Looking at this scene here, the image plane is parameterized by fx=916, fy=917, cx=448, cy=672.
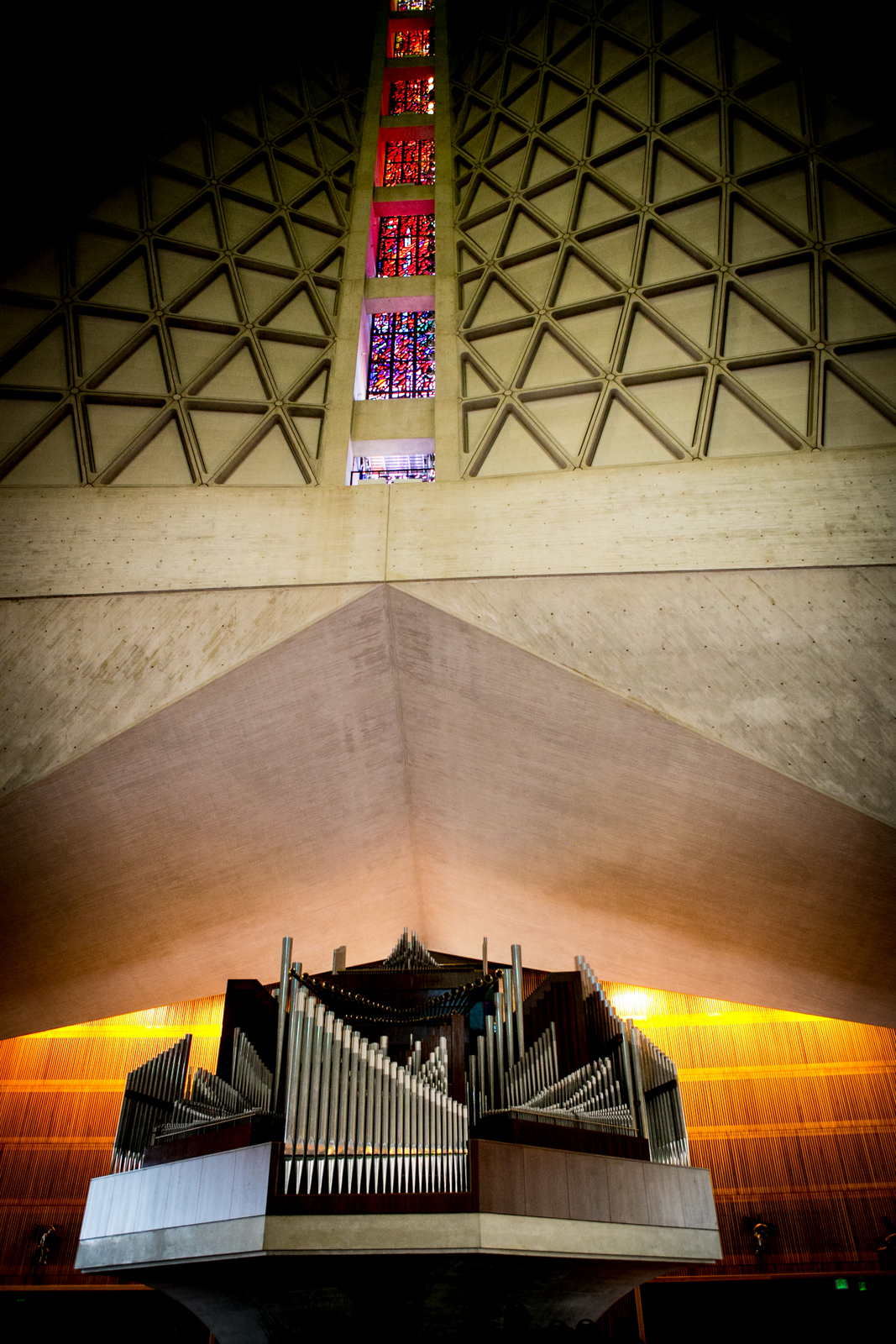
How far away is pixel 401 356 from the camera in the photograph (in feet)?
41.4

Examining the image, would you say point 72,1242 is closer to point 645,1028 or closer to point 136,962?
point 136,962

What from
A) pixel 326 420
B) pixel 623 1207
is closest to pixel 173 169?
pixel 326 420

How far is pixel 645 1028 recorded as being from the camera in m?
15.4

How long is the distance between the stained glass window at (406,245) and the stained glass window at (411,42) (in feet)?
12.4

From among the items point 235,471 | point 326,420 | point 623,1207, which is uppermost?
point 326,420

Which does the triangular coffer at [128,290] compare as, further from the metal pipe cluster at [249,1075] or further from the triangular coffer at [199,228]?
the metal pipe cluster at [249,1075]

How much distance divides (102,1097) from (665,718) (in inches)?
475

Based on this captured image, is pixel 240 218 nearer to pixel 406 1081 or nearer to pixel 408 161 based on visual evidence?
pixel 408 161

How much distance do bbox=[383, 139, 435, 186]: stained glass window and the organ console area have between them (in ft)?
40.0

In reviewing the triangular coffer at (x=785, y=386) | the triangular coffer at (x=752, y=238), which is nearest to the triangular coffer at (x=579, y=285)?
the triangular coffer at (x=752, y=238)

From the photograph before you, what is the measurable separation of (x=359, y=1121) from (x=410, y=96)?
50.6 feet

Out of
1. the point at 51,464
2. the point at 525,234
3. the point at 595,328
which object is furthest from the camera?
the point at 525,234

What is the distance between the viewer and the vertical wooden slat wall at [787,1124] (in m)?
13.1

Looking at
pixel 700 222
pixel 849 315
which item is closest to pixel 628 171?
pixel 700 222
